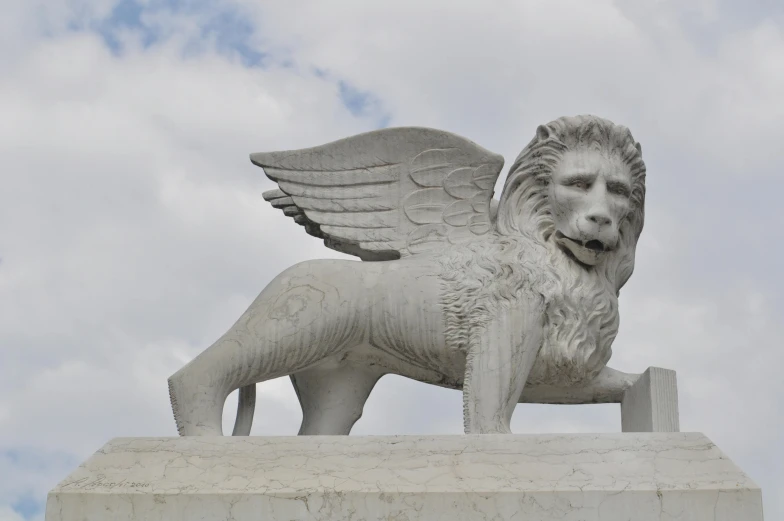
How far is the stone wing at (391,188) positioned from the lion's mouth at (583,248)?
446mm

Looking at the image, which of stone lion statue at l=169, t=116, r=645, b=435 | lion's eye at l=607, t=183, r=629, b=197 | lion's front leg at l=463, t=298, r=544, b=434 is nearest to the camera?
lion's front leg at l=463, t=298, r=544, b=434

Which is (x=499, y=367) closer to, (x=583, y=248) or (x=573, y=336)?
(x=573, y=336)

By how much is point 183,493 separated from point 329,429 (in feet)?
4.26

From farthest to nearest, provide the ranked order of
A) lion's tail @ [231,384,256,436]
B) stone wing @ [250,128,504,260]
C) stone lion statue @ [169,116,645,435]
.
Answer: stone wing @ [250,128,504,260] → lion's tail @ [231,384,256,436] → stone lion statue @ [169,116,645,435]

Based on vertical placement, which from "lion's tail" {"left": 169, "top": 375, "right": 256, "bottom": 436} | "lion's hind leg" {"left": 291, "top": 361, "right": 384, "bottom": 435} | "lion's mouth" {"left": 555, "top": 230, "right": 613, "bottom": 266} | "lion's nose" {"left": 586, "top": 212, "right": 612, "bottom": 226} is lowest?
"lion's tail" {"left": 169, "top": 375, "right": 256, "bottom": 436}

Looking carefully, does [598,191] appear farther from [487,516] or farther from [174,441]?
[174,441]

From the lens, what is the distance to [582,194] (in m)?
6.76

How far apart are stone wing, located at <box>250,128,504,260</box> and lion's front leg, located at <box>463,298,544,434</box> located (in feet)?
2.25

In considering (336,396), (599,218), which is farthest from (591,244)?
(336,396)

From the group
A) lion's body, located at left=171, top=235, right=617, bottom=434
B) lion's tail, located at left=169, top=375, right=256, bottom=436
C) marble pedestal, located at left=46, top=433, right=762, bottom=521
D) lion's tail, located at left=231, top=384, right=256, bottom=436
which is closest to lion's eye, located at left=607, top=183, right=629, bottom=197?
lion's body, located at left=171, top=235, right=617, bottom=434

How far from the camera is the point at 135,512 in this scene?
581 cm

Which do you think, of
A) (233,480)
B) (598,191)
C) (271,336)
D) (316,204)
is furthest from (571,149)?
(233,480)

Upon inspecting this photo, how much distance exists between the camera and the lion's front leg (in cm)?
639

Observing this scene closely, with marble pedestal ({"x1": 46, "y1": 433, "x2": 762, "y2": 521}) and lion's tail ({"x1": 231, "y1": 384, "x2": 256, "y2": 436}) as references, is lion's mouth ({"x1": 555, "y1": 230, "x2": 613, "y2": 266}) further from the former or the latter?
lion's tail ({"x1": 231, "y1": 384, "x2": 256, "y2": 436})
